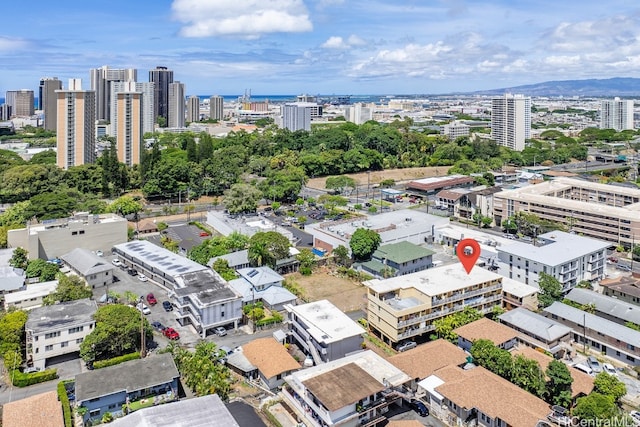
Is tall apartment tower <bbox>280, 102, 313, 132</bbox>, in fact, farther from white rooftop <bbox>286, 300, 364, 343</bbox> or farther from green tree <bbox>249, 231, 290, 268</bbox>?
white rooftop <bbox>286, 300, 364, 343</bbox>

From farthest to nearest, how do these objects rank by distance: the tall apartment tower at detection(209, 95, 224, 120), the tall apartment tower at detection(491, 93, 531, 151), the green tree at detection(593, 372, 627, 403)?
the tall apartment tower at detection(209, 95, 224, 120) < the tall apartment tower at detection(491, 93, 531, 151) < the green tree at detection(593, 372, 627, 403)

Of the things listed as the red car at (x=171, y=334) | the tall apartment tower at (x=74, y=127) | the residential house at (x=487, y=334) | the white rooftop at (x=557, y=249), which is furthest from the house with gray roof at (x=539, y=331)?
the tall apartment tower at (x=74, y=127)

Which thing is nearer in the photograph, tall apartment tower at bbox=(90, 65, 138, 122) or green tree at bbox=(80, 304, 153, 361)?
green tree at bbox=(80, 304, 153, 361)

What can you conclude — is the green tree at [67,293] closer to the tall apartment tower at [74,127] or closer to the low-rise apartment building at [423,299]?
the low-rise apartment building at [423,299]

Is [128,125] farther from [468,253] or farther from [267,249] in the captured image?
[468,253]

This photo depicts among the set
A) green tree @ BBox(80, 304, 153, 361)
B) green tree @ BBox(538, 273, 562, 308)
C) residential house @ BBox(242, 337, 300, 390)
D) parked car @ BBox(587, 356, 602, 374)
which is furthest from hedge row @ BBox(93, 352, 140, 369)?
green tree @ BBox(538, 273, 562, 308)

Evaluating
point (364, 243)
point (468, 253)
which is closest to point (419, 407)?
point (468, 253)
